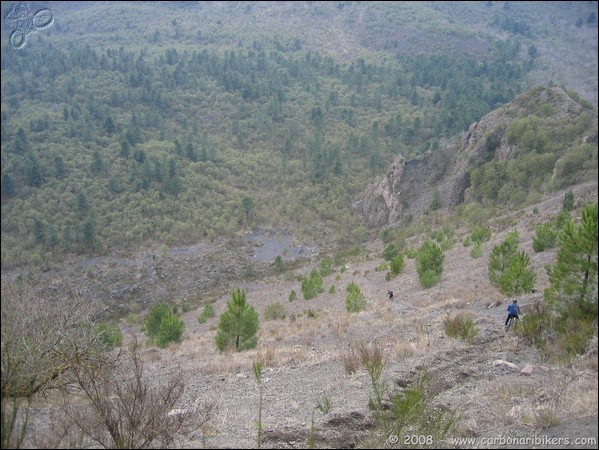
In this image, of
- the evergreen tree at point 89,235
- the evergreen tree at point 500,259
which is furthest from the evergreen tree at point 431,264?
the evergreen tree at point 89,235

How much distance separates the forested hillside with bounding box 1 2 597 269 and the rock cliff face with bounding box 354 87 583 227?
96.2 inches

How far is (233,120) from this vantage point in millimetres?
89312

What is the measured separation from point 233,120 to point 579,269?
8780 centimetres

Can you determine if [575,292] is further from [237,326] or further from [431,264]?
[431,264]

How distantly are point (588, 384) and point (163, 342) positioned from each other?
16.5 meters

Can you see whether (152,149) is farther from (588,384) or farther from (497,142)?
(588,384)

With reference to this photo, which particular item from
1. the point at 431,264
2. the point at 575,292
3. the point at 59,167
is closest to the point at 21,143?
the point at 59,167

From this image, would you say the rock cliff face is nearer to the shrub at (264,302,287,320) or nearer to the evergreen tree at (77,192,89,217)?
the shrub at (264,302,287,320)

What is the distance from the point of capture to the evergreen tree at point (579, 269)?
605 centimetres

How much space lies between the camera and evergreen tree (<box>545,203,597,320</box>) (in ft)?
19.9

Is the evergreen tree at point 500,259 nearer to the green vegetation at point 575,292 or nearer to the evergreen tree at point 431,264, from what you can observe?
the evergreen tree at point 431,264

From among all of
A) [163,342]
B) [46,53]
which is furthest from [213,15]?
[163,342]

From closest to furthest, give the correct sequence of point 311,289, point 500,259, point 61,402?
point 61,402 → point 500,259 → point 311,289

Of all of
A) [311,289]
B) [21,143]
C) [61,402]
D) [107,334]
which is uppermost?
[21,143]
